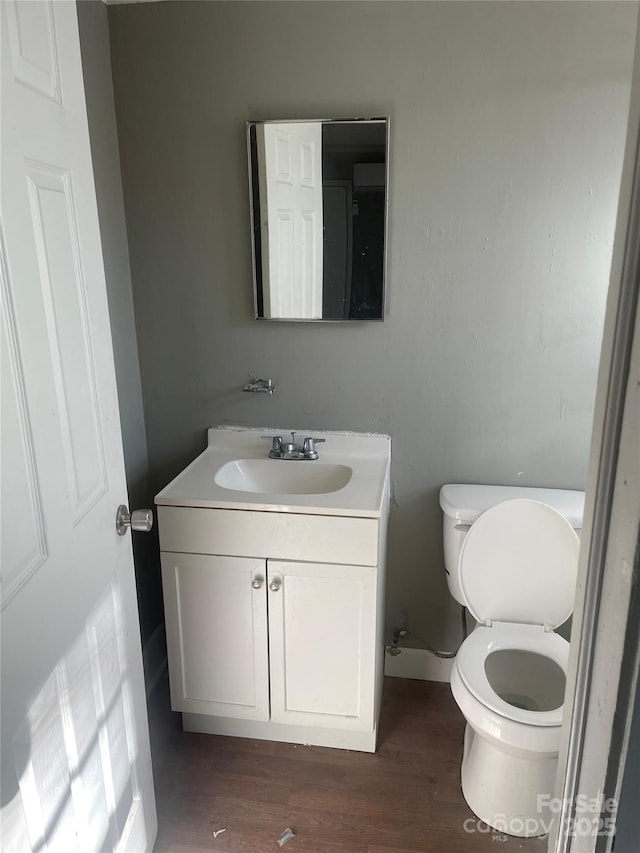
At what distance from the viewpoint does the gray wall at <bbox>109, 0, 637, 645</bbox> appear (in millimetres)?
1709

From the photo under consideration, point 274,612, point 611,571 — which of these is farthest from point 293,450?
point 611,571

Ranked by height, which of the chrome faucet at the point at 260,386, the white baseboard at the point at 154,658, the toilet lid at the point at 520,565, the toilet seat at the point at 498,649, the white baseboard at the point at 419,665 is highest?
the chrome faucet at the point at 260,386

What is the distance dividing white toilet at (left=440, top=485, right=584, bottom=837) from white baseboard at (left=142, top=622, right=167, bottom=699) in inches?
41.6

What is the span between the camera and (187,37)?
180 centimetres

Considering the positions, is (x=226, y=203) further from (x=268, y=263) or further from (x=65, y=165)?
(x=65, y=165)

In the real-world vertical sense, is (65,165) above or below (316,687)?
above

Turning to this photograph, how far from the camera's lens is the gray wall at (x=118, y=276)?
174 cm

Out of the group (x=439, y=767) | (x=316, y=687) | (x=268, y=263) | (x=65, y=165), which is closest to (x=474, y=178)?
(x=268, y=263)

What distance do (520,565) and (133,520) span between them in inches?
45.2

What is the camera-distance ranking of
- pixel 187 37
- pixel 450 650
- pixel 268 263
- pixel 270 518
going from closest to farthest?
pixel 270 518 < pixel 187 37 < pixel 268 263 < pixel 450 650

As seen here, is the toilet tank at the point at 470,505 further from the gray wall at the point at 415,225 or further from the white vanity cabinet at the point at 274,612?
the white vanity cabinet at the point at 274,612

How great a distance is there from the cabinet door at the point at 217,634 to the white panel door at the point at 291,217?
821 millimetres

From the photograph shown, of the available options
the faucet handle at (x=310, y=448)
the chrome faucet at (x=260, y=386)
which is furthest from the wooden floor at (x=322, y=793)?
the chrome faucet at (x=260, y=386)

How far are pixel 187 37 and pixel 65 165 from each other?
1059 millimetres
